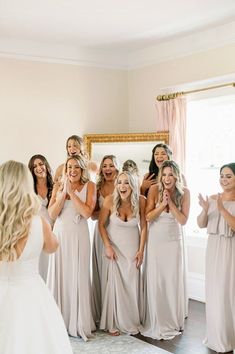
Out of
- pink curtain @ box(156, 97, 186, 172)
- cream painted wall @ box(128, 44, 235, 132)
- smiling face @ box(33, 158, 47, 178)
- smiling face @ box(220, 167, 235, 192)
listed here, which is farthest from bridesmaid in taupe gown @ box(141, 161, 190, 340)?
cream painted wall @ box(128, 44, 235, 132)

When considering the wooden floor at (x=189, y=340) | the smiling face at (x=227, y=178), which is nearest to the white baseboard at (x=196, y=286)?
the wooden floor at (x=189, y=340)

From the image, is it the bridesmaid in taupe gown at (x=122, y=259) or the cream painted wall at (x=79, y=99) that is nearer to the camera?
the bridesmaid in taupe gown at (x=122, y=259)

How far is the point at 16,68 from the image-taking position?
599cm

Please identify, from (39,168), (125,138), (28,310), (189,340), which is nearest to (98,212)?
(39,168)

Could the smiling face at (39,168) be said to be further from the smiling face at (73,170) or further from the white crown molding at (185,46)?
the white crown molding at (185,46)

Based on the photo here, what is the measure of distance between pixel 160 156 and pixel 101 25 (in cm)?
154

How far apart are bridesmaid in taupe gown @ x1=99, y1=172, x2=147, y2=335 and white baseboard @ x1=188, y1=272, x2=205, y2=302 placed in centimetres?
137

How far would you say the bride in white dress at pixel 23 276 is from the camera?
9.00 feet

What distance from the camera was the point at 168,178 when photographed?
4.55 metres

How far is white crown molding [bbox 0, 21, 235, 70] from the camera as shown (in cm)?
556

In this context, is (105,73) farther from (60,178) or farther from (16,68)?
(60,178)

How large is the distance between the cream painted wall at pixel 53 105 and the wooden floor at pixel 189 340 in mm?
2499

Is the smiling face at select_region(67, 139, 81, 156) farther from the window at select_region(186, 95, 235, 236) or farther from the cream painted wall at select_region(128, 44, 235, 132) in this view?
the cream painted wall at select_region(128, 44, 235, 132)

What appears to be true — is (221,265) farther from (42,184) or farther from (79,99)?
(79,99)
